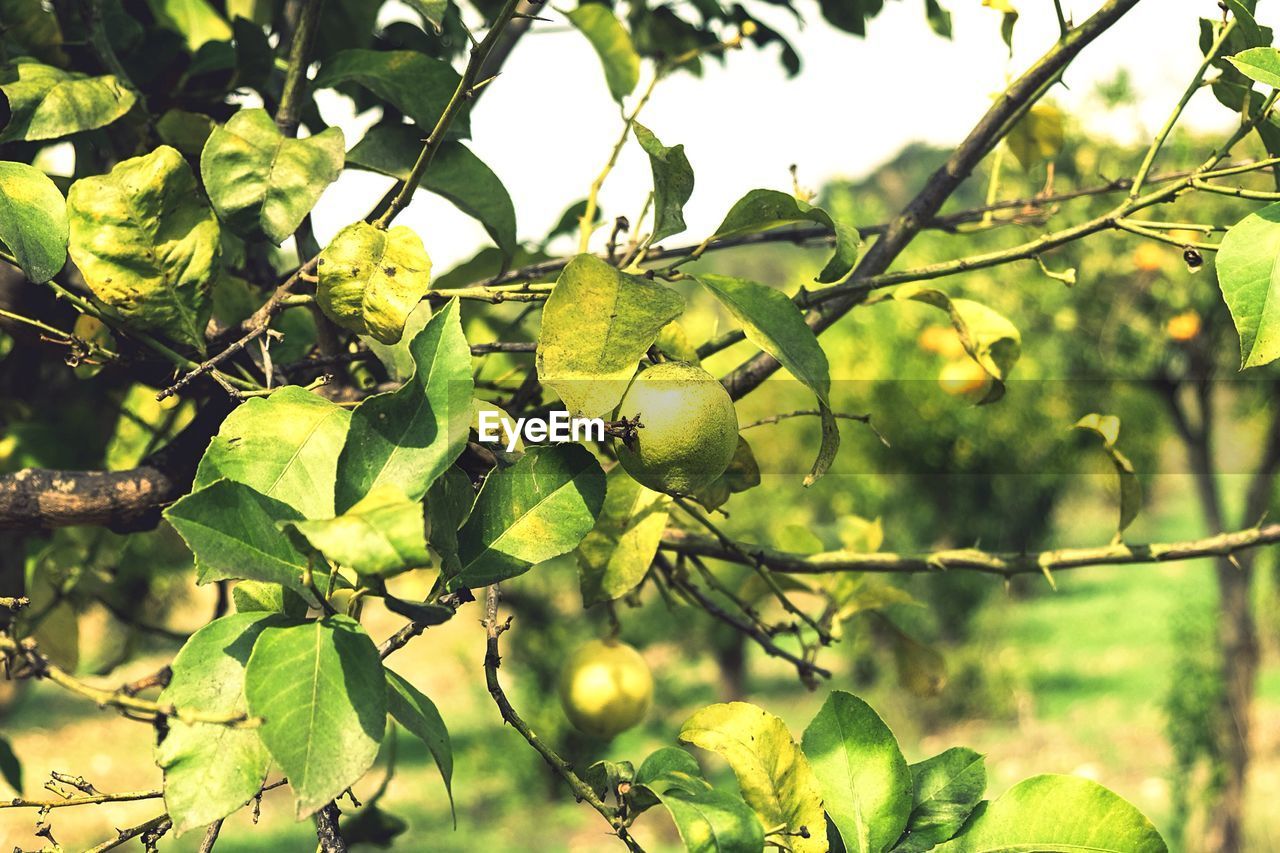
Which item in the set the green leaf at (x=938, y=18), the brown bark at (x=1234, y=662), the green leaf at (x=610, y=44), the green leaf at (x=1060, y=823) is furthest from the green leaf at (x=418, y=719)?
the brown bark at (x=1234, y=662)

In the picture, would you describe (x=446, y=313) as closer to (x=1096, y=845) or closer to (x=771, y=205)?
(x=771, y=205)

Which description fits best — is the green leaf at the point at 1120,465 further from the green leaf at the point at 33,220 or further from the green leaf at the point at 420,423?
the green leaf at the point at 33,220

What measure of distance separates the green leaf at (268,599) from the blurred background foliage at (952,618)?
125 inches

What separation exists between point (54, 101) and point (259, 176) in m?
0.14

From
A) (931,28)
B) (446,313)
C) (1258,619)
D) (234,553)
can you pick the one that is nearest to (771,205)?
(446,313)

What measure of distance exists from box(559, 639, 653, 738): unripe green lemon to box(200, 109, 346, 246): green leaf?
52cm

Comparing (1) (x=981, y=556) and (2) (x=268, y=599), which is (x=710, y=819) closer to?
(2) (x=268, y=599)

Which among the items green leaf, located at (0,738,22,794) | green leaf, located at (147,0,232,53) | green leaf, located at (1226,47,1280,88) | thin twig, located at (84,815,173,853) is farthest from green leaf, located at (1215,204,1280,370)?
green leaf, located at (0,738,22,794)

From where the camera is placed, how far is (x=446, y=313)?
0.47 meters

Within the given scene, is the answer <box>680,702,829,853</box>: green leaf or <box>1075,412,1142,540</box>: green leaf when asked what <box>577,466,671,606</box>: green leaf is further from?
<box>1075,412,1142,540</box>: green leaf

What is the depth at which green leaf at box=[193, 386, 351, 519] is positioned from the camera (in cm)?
47

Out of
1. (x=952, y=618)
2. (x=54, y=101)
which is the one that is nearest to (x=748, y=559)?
(x=54, y=101)

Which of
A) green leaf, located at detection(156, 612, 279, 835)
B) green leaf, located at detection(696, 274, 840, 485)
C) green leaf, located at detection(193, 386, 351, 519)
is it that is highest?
green leaf, located at detection(696, 274, 840, 485)

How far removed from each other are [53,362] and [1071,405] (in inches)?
306
